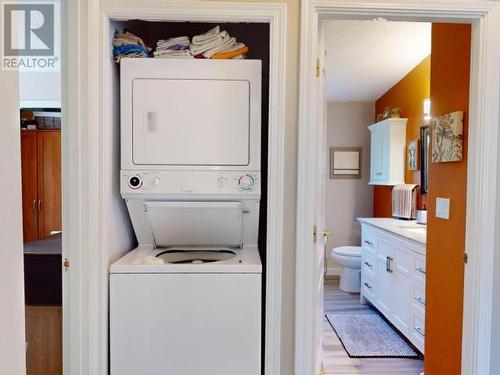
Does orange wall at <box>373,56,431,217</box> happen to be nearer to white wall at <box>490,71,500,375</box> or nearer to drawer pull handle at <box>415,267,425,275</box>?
drawer pull handle at <box>415,267,425,275</box>

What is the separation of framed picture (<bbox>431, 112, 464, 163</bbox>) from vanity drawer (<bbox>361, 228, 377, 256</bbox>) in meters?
1.46

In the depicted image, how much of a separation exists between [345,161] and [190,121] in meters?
3.32

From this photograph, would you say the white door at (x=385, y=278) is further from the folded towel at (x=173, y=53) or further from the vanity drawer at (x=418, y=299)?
the folded towel at (x=173, y=53)

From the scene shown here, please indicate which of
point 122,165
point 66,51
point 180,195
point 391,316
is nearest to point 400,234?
point 391,316

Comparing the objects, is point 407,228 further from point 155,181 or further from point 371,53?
point 155,181

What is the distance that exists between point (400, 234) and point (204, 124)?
6.27 ft

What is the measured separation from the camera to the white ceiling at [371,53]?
291cm

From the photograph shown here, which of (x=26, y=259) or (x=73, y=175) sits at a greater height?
(x=73, y=175)

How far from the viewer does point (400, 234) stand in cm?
273

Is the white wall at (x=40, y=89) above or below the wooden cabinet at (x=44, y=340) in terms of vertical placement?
above

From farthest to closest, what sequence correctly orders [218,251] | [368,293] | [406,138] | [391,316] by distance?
1. [406,138]
2. [368,293]
3. [391,316]
4. [218,251]

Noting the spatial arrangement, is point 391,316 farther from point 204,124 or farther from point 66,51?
point 66,51

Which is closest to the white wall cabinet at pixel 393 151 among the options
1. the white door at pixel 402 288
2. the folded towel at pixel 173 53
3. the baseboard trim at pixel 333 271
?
the white door at pixel 402 288

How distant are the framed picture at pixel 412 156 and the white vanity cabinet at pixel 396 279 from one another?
2.67 feet
